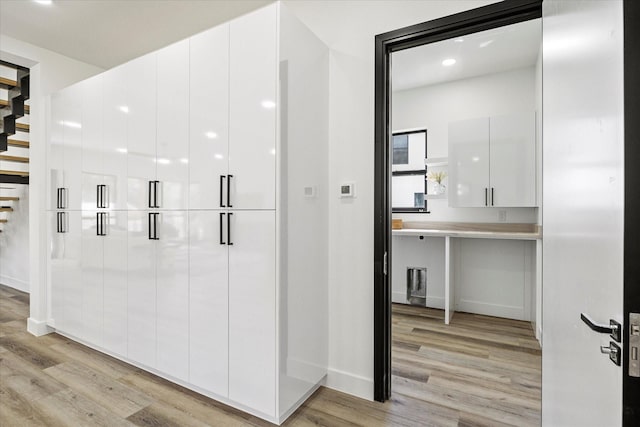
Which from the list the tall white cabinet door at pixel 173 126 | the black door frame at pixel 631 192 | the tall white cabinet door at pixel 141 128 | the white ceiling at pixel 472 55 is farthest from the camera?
the white ceiling at pixel 472 55

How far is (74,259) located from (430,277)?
3894mm

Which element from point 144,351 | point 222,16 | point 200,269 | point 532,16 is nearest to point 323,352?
point 200,269

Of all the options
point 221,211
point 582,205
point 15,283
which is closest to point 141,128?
point 221,211

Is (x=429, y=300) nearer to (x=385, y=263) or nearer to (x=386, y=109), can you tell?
(x=385, y=263)

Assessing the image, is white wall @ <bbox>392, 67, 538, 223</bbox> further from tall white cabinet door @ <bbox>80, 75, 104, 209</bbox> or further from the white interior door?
tall white cabinet door @ <bbox>80, 75, 104, 209</bbox>

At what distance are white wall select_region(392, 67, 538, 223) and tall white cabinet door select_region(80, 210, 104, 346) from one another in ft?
11.4

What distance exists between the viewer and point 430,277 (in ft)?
13.7

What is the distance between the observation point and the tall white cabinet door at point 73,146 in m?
2.86

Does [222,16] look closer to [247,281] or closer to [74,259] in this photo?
[247,281]

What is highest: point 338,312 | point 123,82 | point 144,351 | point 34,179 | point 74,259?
point 123,82

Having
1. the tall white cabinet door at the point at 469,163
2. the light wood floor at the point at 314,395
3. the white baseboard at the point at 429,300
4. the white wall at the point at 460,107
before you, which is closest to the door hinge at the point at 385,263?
the light wood floor at the point at 314,395

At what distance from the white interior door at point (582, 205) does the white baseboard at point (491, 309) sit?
2501 millimetres

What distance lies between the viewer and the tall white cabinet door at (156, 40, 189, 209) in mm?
2119

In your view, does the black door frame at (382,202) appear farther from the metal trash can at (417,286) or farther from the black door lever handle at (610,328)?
the metal trash can at (417,286)
